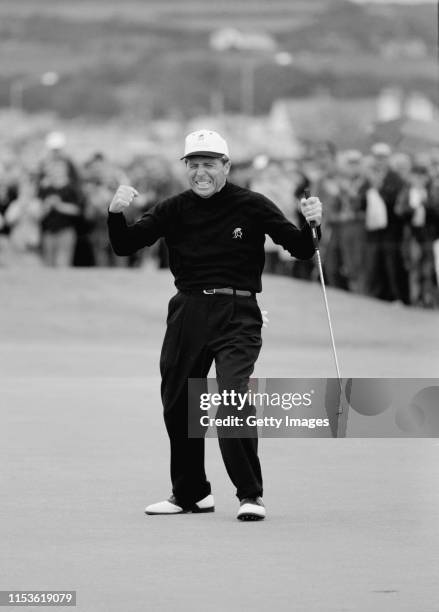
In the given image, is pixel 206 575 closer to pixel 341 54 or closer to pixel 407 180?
pixel 407 180

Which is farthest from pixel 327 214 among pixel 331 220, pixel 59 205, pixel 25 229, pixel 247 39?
pixel 247 39

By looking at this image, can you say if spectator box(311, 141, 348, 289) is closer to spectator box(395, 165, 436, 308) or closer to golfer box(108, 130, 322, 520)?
spectator box(395, 165, 436, 308)

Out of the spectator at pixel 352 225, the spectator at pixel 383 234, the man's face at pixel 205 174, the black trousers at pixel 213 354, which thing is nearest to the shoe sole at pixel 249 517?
the black trousers at pixel 213 354

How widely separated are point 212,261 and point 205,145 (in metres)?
0.54

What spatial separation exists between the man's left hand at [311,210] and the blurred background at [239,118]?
16.1 m

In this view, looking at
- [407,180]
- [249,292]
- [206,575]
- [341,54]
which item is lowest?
[206,575]

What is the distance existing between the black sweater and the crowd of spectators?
52.9 feet

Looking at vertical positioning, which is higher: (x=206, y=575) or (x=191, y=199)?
(x=191, y=199)

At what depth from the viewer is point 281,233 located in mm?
9547

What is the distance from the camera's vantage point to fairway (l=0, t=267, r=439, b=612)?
7543 mm

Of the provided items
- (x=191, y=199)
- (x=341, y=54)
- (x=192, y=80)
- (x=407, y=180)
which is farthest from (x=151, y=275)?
(x=192, y=80)

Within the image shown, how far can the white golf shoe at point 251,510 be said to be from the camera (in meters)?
9.33

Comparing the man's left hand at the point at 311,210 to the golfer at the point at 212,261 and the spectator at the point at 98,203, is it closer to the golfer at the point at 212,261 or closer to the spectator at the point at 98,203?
the golfer at the point at 212,261

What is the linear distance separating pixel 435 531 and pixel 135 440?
13.9 feet
